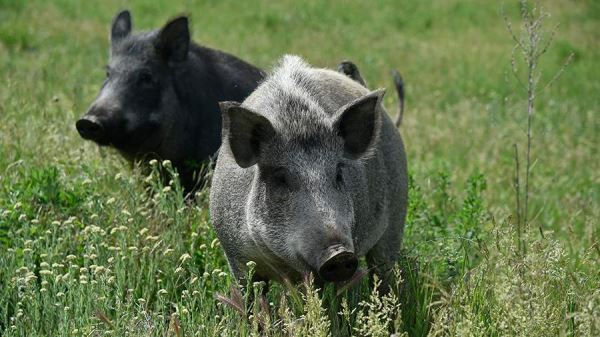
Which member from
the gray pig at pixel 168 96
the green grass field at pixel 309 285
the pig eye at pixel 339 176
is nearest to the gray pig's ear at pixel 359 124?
the pig eye at pixel 339 176

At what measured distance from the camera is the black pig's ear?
23.3 feet

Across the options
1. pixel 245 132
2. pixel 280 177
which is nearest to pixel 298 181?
pixel 280 177

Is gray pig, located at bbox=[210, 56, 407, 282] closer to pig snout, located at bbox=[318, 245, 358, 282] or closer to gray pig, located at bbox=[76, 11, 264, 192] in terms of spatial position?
pig snout, located at bbox=[318, 245, 358, 282]

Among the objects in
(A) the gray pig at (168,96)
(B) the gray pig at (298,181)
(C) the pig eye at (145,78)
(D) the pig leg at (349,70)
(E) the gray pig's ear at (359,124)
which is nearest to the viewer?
(B) the gray pig at (298,181)

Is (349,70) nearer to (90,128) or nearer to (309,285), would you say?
(90,128)

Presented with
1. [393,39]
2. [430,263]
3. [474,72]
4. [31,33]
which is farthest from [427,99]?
[430,263]

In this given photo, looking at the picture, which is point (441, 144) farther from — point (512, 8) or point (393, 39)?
point (512, 8)

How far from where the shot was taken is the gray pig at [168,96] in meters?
6.96

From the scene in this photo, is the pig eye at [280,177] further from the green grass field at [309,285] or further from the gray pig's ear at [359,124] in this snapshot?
the green grass field at [309,285]

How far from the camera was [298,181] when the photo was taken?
4.19m

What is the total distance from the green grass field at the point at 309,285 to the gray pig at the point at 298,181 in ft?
0.67

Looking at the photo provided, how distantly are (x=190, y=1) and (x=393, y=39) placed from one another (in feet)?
14.5

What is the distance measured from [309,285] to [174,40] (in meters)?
3.68

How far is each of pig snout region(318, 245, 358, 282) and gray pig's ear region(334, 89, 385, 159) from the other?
888 millimetres
